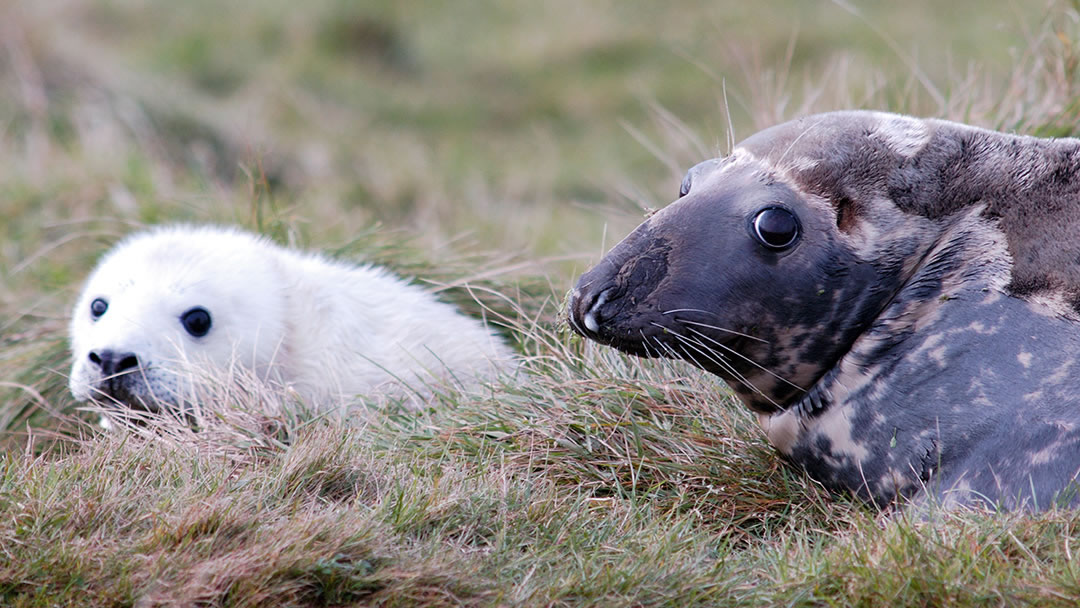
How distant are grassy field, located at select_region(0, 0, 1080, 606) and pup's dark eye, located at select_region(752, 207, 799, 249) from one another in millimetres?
650

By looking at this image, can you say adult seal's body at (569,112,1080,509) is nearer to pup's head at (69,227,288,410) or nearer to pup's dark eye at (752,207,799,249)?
pup's dark eye at (752,207,799,249)

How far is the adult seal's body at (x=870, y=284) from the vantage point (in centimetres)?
298

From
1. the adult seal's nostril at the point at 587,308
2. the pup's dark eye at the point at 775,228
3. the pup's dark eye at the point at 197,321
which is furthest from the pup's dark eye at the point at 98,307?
the pup's dark eye at the point at 775,228

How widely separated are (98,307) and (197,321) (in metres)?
0.37

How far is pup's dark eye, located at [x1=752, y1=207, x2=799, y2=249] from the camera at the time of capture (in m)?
3.03

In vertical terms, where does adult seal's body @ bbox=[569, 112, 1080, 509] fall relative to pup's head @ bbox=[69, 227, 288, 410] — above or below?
above

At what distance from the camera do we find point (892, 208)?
3080 mm

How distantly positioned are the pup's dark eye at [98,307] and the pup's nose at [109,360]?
372 millimetres

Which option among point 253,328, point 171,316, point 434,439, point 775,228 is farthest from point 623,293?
point 171,316

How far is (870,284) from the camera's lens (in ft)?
10.1

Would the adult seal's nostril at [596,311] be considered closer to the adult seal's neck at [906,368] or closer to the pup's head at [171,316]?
the adult seal's neck at [906,368]

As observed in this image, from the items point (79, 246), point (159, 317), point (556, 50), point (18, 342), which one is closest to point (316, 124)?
point (556, 50)

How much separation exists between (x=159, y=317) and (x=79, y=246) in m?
1.89

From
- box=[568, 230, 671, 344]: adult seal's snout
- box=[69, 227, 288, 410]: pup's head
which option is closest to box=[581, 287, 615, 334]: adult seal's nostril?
box=[568, 230, 671, 344]: adult seal's snout
